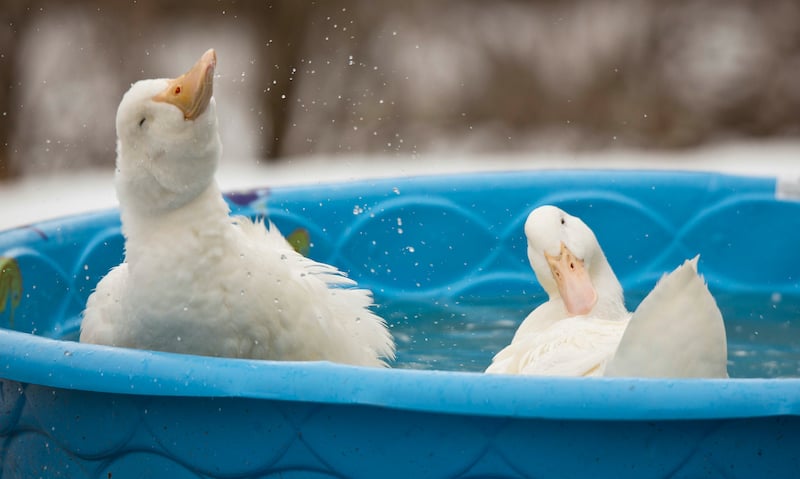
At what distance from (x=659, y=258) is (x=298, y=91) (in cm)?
304

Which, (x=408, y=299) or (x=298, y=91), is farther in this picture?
(x=298, y=91)

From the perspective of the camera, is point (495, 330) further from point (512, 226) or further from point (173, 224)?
point (173, 224)

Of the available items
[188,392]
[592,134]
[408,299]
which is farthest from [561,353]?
[592,134]

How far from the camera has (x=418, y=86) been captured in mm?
6809

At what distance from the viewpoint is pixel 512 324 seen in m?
3.10

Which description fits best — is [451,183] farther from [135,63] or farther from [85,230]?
[135,63]

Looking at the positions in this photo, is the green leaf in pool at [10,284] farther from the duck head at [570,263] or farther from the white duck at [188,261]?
the duck head at [570,263]

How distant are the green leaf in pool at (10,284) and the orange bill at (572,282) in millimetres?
1075

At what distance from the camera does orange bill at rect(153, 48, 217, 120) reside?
213 centimetres

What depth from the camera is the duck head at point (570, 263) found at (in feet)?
8.91

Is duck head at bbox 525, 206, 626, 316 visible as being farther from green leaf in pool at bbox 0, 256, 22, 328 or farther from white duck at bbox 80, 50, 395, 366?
green leaf in pool at bbox 0, 256, 22, 328

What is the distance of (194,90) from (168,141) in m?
0.10

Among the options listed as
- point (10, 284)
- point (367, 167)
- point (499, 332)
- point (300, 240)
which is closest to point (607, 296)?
point (499, 332)

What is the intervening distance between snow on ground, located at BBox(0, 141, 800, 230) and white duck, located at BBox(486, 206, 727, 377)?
2.48 m
